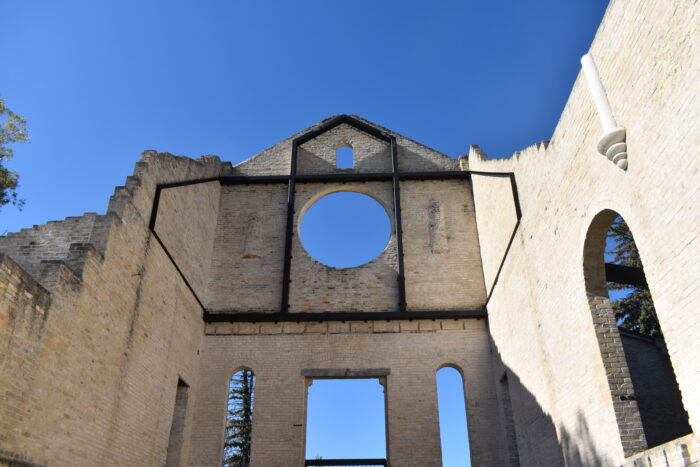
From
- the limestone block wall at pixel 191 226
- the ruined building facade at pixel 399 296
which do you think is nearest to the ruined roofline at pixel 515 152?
the ruined building facade at pixel 399 296

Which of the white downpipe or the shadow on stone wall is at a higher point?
the white downpipe

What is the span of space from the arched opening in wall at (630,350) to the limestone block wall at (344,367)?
123 inches

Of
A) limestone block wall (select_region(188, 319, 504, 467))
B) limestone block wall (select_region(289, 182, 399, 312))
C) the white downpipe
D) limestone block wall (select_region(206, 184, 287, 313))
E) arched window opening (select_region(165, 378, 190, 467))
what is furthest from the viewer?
limestone block wall (select_region(206, 184, 287, 313))

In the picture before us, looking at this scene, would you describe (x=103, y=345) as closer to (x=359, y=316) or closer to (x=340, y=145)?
(x=359, y=316)

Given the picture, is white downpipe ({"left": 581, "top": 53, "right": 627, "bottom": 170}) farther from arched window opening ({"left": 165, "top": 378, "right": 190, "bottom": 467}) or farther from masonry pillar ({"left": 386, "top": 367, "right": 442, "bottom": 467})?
arched window opening ({"left": 165, "top": 378, "right": 190, "bottom": 467})

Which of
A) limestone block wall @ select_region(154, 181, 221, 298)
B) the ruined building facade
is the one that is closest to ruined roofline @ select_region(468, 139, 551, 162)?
the ruined building facade

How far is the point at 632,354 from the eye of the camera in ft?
40.3

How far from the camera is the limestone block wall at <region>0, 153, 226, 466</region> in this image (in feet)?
22.9

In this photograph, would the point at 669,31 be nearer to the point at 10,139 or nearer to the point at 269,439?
the point at 269,439

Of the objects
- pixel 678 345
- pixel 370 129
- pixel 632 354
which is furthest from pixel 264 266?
pixel 678 345

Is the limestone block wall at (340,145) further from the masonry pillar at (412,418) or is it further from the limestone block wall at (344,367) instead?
the masonry pillar at (412,418)

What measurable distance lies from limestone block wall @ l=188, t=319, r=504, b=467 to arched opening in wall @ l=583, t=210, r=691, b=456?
123 inches

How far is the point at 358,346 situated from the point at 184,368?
158 inches

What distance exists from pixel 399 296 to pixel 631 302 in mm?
12096
